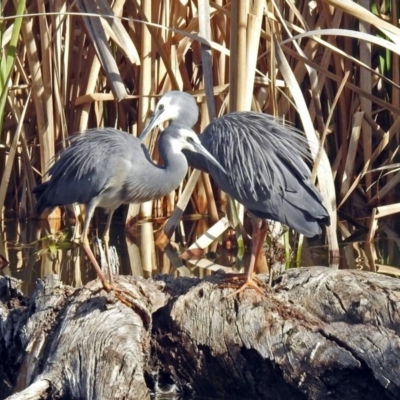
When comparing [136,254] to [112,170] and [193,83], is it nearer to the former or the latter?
[193,83]

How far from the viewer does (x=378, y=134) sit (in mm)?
7008

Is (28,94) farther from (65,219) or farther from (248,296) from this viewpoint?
(248,296)

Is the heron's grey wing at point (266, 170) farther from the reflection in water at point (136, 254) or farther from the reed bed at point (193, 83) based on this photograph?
the reflection in water at point (136, 254)

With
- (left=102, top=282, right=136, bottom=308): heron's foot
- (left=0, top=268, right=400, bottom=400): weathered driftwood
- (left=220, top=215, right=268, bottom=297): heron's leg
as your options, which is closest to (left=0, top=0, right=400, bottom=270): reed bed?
(left=220, top=215, right=268, bottom=297): heron's leg

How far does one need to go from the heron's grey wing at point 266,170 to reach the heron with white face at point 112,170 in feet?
0.35

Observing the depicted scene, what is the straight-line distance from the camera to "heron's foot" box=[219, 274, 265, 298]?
4.35 metres

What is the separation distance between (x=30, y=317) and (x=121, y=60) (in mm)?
3254

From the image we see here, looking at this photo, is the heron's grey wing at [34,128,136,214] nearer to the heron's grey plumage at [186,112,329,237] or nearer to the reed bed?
the heron's grey plumage at [186,112,329,237]

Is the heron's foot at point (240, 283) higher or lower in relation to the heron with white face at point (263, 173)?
lower

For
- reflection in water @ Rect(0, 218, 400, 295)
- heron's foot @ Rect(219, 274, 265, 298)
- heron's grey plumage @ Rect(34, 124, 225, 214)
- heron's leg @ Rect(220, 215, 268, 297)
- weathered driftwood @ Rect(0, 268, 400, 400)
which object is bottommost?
reflection in water @ Rect(0, 218, 400, 295)

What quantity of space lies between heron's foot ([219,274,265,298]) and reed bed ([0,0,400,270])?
4.43 ft

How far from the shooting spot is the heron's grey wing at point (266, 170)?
461 cm

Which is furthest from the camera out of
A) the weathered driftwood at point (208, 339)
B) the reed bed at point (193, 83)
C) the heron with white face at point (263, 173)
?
the reed bed at point (193, 83)

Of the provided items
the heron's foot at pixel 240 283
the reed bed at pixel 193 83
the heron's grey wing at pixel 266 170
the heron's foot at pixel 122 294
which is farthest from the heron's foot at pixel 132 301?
the reed bed at pixel 193 83
